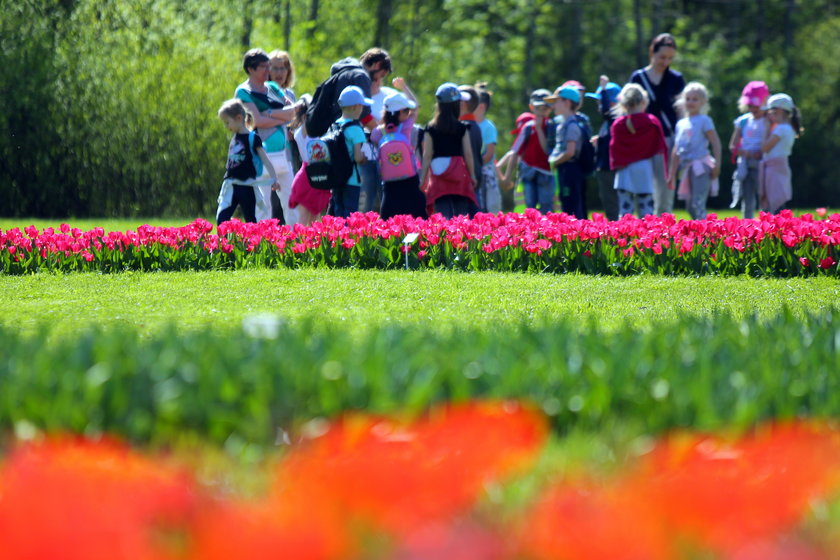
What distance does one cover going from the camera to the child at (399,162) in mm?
11383

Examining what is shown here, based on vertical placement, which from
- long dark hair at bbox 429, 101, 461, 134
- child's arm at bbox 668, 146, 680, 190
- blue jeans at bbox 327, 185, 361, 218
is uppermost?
long dark hair at bbox 429, 101, 461, 134

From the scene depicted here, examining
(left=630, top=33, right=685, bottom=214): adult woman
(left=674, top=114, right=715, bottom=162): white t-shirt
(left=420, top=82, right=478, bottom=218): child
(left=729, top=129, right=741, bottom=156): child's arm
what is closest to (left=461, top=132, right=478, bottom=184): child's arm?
(left=420, top=82, right=478, bottom=218): child

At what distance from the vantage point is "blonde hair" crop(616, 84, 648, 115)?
1256cm

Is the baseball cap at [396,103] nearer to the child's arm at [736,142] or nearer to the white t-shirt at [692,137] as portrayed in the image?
the white t-shirt at [692,137]

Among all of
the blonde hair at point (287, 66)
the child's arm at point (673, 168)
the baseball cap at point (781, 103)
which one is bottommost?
the child's arm at point (673, 168)

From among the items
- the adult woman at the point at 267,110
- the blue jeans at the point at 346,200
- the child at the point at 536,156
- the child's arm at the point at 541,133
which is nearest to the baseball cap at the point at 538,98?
the child at the point at 536,156

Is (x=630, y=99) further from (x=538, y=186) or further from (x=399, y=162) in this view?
(x=399, y=162)

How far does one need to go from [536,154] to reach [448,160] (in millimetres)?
2394

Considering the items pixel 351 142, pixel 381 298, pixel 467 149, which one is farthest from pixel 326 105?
pixel 381 298

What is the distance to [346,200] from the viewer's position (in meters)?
11.8

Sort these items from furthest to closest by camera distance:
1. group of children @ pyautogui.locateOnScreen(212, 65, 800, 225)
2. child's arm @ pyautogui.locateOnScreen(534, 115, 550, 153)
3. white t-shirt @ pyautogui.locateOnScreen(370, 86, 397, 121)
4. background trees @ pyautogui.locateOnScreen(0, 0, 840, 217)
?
background trees @ pyautogui.locateOnScreen(0, 0, 840, 217)
child's arm @ pyautogui.locateOnScreen(534, 115, 550, 153)
white t-shirt @ pyautogui.locateOnScreen(370, 86, 397, 121)
group of children @ pyautogui.locateOnScreen(212, 65, 800, 225)

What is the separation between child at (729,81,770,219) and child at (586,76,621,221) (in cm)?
171

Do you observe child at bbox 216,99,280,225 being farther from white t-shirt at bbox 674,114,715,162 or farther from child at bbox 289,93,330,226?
white t-shirt at bbox 674,114,715,162

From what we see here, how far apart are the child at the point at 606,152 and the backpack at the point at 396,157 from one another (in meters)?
2.72
